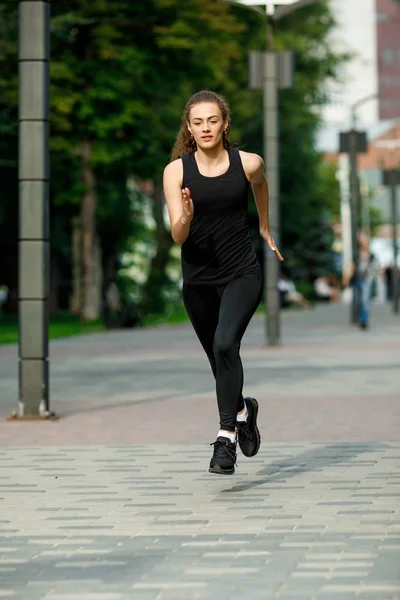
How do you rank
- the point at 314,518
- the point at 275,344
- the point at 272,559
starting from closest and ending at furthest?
the point at 272,559 → the point at 314,518 → the point at 275,344

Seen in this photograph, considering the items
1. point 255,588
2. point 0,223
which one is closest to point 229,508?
point 255,588

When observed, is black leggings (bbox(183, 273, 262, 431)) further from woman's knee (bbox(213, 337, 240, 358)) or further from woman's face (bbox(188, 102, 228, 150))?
woman's face (bbox(188, 102, 228, 150))

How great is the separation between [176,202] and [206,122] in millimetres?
463

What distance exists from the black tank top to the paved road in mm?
1086

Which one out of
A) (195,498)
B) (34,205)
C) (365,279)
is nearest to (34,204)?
(34,205)

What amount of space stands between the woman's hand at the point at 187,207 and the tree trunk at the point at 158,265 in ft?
115

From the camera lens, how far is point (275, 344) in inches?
970

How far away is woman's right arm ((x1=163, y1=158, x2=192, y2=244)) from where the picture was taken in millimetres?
7832

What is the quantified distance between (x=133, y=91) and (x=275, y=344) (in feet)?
48.4

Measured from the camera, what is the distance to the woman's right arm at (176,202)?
7832 millimetres

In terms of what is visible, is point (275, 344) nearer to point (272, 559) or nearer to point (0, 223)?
point (272, 559)

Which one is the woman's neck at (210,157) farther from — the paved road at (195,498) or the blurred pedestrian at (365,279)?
the blurred pedestrian at (365,279)

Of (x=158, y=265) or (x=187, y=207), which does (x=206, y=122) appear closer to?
(x=187, y=207)

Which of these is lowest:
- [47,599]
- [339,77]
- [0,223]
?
[47,599]
